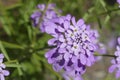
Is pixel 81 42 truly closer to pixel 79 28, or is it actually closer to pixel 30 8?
pixel 79 28

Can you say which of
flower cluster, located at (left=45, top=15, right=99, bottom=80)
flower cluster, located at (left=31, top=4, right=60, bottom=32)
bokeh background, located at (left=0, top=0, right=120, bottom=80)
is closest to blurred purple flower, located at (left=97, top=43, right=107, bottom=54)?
bokeh background, located at (left=0, top=0, right=120, bottom=80)

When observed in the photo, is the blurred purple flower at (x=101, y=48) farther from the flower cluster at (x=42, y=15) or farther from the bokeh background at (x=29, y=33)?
the flower cluster at (x=42, y=15)

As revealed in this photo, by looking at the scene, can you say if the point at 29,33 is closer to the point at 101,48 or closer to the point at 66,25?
the point at 101,48

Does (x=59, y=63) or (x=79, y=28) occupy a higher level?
(x=79, y=28)

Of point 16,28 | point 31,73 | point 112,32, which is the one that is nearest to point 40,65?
point 31,73

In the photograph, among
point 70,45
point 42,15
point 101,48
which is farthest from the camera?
point 101,48

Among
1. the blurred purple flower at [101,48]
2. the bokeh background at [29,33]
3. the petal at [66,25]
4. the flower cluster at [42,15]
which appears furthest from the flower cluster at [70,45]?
the blurred purple flower at [101,48]

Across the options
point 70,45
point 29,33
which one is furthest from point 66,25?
point 29,33

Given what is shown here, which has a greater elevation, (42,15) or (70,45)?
(42,15)
